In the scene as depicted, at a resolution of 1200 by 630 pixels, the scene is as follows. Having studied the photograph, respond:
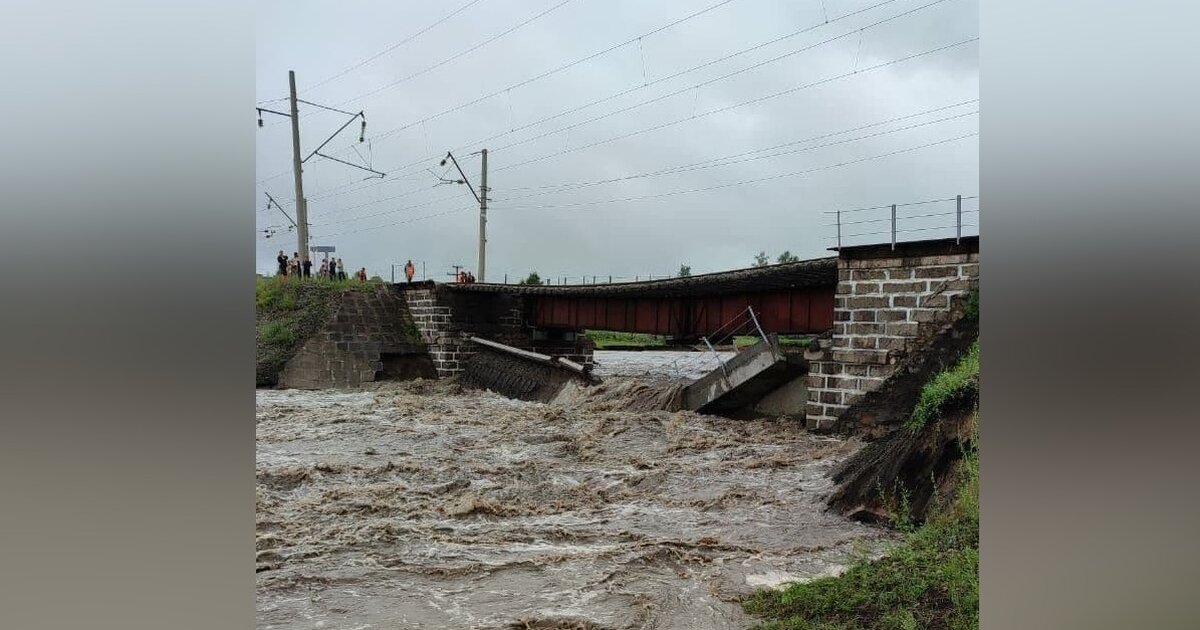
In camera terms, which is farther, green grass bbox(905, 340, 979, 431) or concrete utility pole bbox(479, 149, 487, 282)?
concrete utility pole bbox(479, 149, 487, 282)

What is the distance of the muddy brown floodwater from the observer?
17.7 feet

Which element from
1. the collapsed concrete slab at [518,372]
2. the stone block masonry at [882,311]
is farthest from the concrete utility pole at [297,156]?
the stone block masonry at [882,311]

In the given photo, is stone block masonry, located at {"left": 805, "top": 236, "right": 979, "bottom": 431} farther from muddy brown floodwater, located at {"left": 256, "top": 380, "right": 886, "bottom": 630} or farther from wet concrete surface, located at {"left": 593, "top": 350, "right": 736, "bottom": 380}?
wet concrete surface, located at {"left": 593, "top": 350, "right": 736, "bottom": 380}

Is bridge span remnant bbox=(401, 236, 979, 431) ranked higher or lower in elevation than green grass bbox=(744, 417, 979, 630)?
higher

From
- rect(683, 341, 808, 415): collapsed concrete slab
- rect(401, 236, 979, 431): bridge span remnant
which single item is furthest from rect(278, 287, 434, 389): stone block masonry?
rect(683, 341, 808, 415): collapsed concrete slab

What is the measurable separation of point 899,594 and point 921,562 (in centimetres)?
54

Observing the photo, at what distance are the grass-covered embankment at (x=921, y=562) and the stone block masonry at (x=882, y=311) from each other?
3.69 meters

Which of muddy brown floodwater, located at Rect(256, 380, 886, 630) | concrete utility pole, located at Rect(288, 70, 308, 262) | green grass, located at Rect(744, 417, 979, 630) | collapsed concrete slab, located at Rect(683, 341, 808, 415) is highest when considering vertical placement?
concrete utility pole, located at Rect(288, 70, 308, 262)
